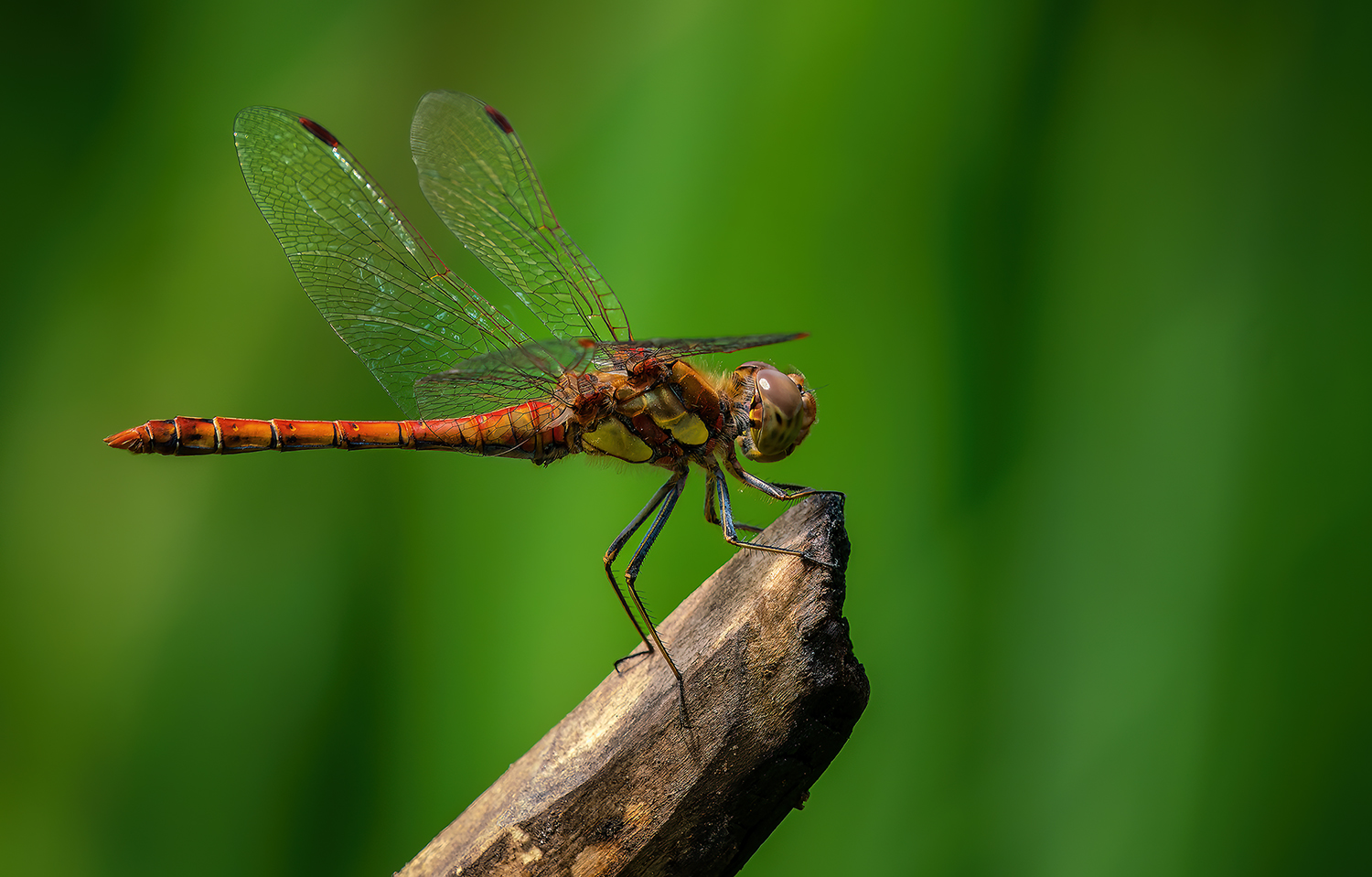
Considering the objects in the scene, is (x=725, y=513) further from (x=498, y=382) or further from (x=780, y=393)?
(x=498, y=382)

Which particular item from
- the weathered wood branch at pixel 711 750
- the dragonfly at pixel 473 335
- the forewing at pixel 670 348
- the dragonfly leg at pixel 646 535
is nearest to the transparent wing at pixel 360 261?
the dragonfly at pixel 473 335

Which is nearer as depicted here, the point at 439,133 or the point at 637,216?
the point at 439,133

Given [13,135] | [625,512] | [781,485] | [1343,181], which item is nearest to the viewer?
[781,485]

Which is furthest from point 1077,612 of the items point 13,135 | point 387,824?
point 13,135

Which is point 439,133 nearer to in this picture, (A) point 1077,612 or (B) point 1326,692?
(A) point 1077,612

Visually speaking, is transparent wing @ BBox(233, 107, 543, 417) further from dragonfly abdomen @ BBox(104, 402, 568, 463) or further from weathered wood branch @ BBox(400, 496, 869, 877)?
weathered wood branch @ BBox(400, 496, 869, 877)

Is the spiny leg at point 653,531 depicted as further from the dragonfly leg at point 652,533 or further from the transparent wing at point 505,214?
the transparent wing at point 505,214

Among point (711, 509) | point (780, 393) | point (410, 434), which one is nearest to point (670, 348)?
point (780, 393)

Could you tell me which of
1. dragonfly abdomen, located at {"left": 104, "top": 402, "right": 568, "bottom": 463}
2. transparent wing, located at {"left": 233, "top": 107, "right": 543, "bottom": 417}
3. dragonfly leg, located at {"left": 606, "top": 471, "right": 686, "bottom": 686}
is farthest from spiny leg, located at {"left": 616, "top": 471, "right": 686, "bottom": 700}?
transparent wing, located at {"left": 233, "top": 107, "right": 543, "bottom": 417}
